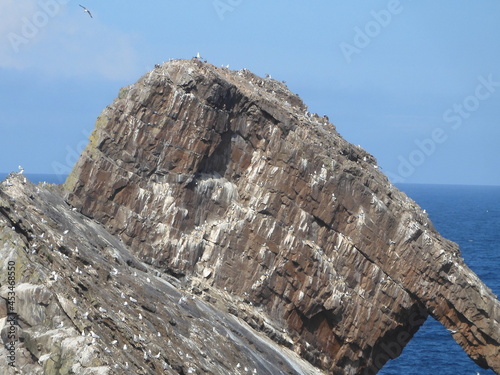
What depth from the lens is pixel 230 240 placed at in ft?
198

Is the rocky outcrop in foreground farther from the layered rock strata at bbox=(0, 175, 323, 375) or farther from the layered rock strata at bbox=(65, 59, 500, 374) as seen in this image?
the layered rock strata at bbox=(0, 175, 323, 375)

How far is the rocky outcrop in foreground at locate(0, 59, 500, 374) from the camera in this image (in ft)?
193

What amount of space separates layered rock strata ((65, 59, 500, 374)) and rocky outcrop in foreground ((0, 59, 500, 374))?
0.08 m

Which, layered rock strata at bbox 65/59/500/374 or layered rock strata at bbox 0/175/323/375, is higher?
layered rock strata at bbox 65/59/500/374

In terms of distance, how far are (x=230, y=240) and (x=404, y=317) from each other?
14.4m

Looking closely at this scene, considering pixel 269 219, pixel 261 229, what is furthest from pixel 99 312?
pixel 269 219

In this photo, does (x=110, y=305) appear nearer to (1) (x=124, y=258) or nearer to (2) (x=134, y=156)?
(1) (x=124, y=258)

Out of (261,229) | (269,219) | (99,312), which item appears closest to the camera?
(99,312)

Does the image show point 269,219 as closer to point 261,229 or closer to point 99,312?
point 261,229

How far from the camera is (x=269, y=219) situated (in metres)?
61.1

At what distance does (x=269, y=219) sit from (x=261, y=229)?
92 centimetres

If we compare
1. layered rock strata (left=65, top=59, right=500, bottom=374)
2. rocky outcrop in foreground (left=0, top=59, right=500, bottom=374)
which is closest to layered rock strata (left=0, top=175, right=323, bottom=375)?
rocky outcrop in foreground (left=0, top=59, right=500, bottom=374)

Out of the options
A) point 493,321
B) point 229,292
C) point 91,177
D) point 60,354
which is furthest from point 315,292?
point 60,354

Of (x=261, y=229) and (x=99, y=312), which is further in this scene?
(x=261, y=229)
